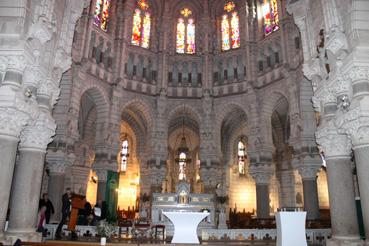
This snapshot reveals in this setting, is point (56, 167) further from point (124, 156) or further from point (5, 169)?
point (124, 156)

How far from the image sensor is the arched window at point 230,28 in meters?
30.7

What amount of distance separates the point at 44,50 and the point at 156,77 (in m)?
18.9

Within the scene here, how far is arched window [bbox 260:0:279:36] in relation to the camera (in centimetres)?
2730

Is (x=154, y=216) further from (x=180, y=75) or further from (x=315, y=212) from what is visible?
(x=180, y=75)

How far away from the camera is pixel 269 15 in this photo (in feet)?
92.3

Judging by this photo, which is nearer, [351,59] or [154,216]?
[351,59]

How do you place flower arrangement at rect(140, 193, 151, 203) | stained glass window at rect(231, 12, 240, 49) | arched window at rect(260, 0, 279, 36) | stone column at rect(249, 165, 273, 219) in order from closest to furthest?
1. stone column at rect(249, 165, 273, 219)
2. flower arrangement at rect(140, 193, 151, 203)
3. arched window at rect(260, 0, 279, 36)
4. stained glass window at rect(231, 12, 240, 49)

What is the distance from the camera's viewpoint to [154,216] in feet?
65.0

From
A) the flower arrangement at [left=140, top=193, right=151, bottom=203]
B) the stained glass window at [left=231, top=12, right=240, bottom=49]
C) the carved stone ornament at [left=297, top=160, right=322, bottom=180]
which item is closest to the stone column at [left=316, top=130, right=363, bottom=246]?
the carved stone ornament at [left=297, top=160, right=322, bottom=180]

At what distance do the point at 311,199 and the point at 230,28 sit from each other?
18.0 meters

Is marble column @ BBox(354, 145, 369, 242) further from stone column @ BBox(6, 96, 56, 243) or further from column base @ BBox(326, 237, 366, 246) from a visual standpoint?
stone column @ BBox(6, 96, 56, 243)

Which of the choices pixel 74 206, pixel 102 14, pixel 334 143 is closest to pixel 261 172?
pixel 334 143

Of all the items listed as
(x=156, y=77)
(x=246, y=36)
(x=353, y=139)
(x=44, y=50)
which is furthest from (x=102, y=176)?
(x=353, y=139)

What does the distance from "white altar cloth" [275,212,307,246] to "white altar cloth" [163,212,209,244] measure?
270 cm
